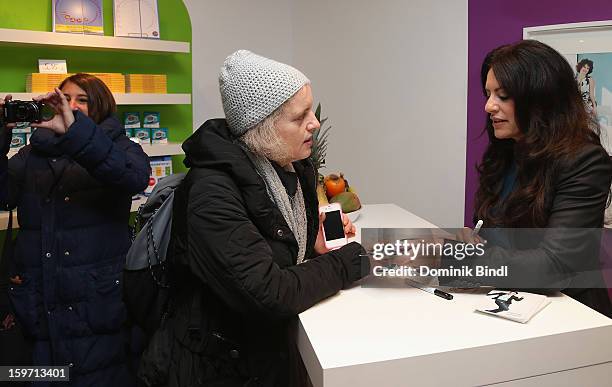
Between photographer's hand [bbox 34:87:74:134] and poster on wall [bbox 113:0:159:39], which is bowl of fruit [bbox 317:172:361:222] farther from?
poster on wall [bbox 113:0:159:39]

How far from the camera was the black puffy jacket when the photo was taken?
1305mm

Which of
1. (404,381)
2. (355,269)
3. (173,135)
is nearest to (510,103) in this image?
(355,269)

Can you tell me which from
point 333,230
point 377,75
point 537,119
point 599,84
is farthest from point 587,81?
point 333,230

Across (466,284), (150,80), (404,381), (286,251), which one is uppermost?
(150,80)

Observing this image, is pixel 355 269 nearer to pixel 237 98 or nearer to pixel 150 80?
pixel 237 98

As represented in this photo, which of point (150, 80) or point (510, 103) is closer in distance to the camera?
point (510, 103)

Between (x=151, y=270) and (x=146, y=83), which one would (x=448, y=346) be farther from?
(x=146, y=83)

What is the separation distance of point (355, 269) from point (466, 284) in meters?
0.32

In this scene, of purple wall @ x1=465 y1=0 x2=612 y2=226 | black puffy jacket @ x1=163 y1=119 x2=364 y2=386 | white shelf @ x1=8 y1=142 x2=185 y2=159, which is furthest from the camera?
white shelf @ x1=8 y1=142 x2=185 y2=159

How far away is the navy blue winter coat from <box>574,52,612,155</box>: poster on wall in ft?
7.21

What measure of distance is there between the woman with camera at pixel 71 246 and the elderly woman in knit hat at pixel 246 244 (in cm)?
77

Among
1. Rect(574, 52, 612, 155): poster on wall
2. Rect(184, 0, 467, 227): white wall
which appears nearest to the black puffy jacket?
Rect(574, 52, 612, 155): poster on wall

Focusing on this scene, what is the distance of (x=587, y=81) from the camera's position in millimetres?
2734

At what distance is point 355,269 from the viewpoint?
5.06 feet
